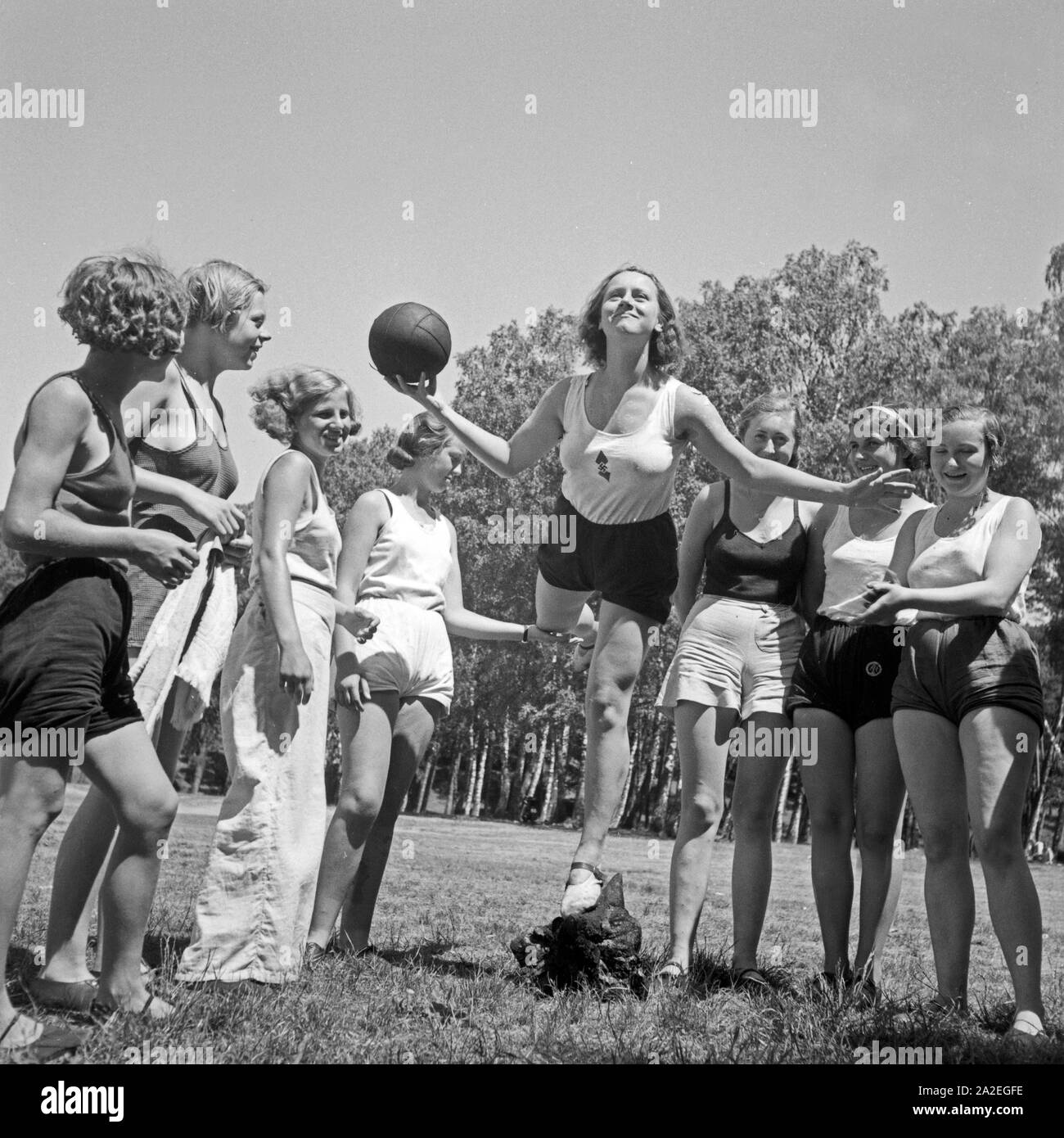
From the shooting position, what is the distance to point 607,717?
494cm

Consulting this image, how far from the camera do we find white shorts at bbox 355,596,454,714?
4.95m

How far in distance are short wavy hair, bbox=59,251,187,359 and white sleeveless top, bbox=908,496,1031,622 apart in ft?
9.40

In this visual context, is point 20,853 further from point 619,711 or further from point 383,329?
point 383,329

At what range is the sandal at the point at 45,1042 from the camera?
9.49 ft

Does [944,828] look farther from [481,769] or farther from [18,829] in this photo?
[481,769]

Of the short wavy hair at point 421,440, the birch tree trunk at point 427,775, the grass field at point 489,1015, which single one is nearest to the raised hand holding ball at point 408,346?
the short wavy hair at point 421,440

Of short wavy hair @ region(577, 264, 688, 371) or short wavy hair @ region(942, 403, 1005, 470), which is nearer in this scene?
short wavy hair @ region(942, 403, 1005, 470)

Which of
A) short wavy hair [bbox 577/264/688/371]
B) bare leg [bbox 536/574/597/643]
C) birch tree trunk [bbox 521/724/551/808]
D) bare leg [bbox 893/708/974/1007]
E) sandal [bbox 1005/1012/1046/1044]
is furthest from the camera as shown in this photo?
birch tree trunk [bbox 521/724/551/808]

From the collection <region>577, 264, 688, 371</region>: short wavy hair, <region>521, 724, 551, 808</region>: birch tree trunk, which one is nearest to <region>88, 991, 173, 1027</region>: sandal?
<region>577, 264, 688, 371</region>: short wavy hair

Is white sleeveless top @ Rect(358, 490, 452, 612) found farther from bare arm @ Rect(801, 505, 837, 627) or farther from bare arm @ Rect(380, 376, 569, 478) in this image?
bare arm @ Rect(801, 505, 837, 627)

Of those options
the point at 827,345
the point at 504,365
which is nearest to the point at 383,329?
the point at 827,345

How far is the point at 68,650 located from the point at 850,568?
320 centimetres

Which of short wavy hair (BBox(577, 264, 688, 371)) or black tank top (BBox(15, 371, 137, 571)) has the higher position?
short wavy hair (BBox(577, 264, 688, 371))

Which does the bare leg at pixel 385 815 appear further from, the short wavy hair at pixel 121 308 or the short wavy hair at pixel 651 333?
the short wavy hair at pixel 121 308
